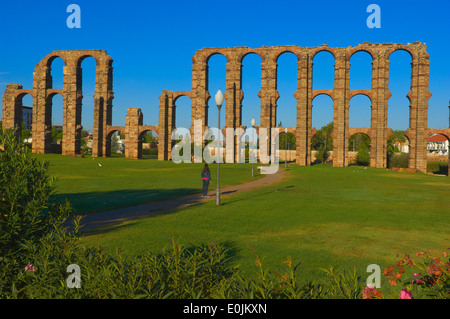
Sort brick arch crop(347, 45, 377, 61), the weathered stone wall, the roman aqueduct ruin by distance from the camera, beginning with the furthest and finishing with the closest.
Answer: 1. brick arch crop(347, 45, 377, 61)
2. the roman aqueduct ruin
3. the weathered stone wall

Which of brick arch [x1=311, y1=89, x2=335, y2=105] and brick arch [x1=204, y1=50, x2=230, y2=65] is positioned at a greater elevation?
brick arch [x1=204, y1=50, x2=230, y2=65]

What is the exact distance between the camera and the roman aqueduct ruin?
154 ft

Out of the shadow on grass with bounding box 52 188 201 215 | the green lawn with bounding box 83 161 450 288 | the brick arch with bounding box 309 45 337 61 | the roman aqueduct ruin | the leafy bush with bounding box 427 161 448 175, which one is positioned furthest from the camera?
the leafy bush with bounding box 427 161 448 175

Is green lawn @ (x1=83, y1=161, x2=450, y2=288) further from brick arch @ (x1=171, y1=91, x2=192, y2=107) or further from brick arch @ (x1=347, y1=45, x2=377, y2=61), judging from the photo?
brick arch @ (x1=171, y1=91, x2=192, y2=107)

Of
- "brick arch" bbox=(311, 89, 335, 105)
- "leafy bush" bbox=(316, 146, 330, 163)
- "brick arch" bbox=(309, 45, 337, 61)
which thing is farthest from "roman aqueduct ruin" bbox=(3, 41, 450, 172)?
"leafy bush" bbox=(316, 146, 330, 163)

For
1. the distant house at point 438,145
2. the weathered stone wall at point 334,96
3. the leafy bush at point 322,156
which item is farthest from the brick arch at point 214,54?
the distant house at point 438,145

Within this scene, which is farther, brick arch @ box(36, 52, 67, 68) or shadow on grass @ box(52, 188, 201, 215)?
brick arch @ box(36, 52, 67, 68)

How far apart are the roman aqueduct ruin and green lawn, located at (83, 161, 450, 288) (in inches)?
1381

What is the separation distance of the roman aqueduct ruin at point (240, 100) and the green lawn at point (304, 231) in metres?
35.1

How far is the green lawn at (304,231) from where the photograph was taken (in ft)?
23.3

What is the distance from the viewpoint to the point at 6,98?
57250mm

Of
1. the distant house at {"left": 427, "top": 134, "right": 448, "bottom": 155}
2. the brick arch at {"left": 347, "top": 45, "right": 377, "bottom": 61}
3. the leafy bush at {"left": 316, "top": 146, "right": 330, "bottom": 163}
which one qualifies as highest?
the brick arch at {"left": 347, "top": 45, "right": 377, "bottom": 61}

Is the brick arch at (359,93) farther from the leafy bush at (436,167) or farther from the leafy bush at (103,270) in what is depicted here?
the leafy bush at (103,270)
